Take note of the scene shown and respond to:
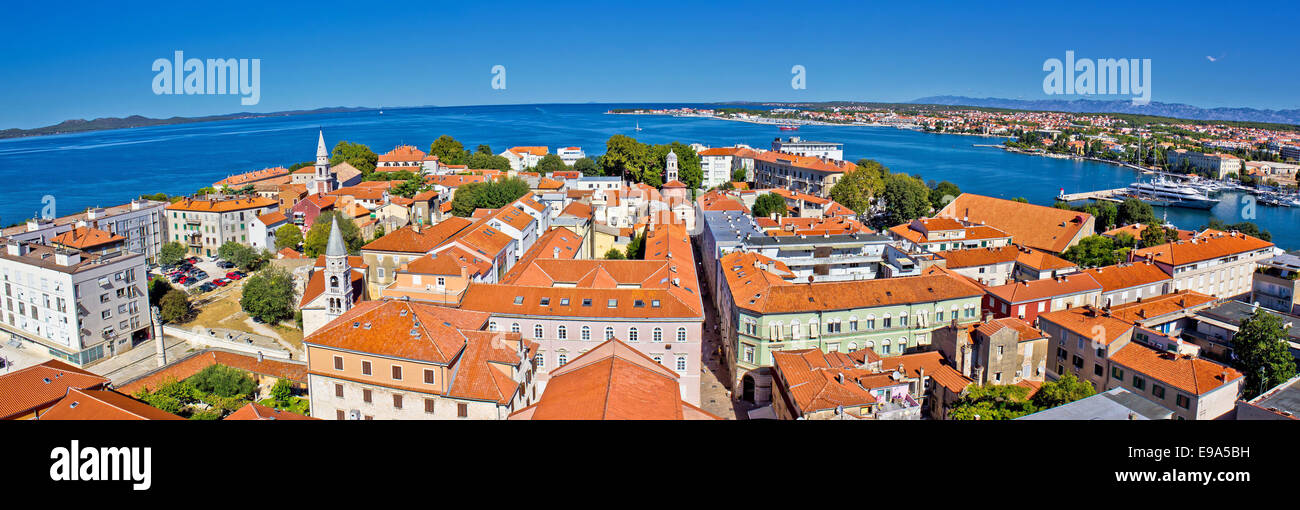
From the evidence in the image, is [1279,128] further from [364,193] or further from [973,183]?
[364,193]

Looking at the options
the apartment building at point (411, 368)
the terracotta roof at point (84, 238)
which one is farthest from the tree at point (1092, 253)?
the terracotta roof at point (84, 238)

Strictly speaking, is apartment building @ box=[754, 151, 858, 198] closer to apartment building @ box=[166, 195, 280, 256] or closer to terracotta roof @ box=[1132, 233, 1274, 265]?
terracotta roof @ box=[1132, 233, 1274, 265]

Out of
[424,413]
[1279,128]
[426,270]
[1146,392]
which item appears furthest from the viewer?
[1279,128]

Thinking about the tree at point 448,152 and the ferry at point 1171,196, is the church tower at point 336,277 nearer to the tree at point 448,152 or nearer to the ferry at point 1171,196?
the tree at point 448,152

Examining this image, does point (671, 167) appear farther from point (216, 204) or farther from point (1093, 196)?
point (1093, 196)
